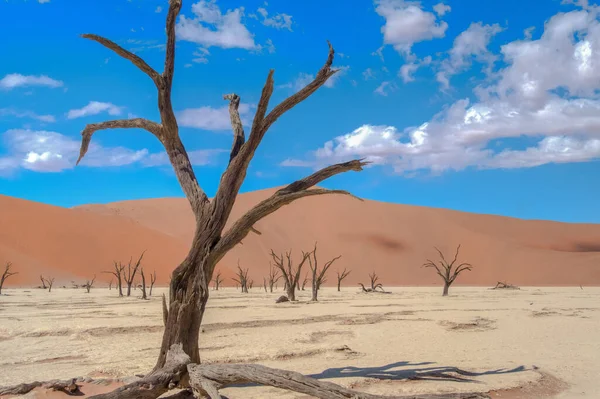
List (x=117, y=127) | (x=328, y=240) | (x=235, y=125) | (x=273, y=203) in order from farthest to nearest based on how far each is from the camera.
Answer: (x=328, y=240), (x=117, y=127), (x=235, y=125), (x=273, y=203)

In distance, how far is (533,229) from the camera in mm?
82562

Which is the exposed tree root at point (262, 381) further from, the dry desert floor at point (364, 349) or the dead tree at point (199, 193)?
the dry desert floor at point (364, 349)

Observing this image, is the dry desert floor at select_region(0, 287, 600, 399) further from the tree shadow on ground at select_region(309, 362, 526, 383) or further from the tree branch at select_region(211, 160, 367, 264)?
the tree branch at select_region(211, 160, 367, 264)

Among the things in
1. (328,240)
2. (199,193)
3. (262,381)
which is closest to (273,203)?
(199,193)

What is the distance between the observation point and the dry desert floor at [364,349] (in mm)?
5926

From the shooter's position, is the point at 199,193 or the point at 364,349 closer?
the point at 199,193

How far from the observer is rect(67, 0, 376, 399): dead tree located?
18.2ft

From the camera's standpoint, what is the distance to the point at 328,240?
229ft

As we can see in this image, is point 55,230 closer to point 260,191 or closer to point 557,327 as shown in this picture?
point 260,191

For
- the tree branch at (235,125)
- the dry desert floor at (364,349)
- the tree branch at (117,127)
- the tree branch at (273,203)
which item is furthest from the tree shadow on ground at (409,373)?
the tree branch at (117,127)

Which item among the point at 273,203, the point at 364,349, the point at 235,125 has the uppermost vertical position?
the point at 235,125

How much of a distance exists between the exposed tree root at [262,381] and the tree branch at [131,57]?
3472 millimetres

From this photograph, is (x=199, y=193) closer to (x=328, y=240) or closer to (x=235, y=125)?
(x=235, y=125)

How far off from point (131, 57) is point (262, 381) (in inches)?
167
